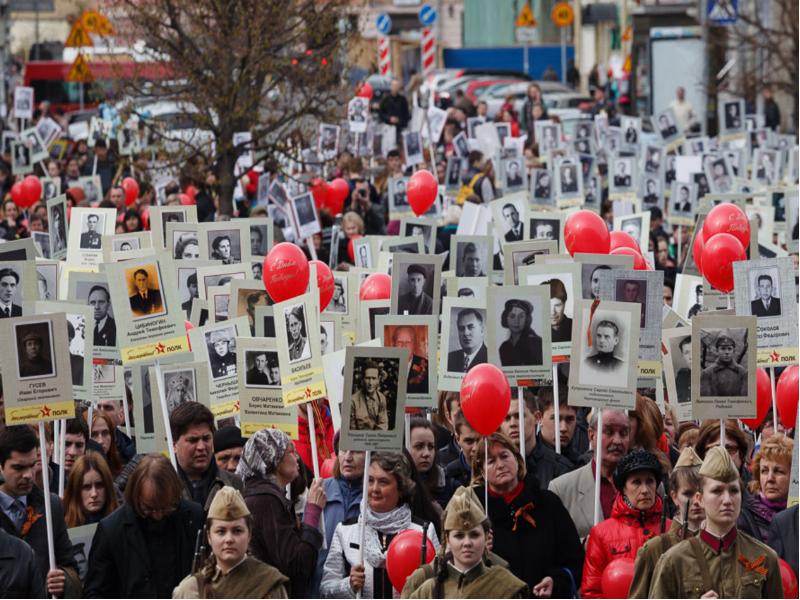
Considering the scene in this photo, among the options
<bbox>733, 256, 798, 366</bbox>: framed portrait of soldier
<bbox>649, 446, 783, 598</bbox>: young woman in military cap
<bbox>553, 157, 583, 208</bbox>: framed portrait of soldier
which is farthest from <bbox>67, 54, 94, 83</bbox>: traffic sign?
<bbox>649, 446, 783, 598</bbox>: young woman in military cap

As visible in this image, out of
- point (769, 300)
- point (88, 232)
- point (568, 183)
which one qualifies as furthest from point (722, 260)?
point (568, 183)

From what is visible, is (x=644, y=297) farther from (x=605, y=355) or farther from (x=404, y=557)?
(x=404, y=557)

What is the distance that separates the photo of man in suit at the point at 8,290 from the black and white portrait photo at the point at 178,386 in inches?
50.4

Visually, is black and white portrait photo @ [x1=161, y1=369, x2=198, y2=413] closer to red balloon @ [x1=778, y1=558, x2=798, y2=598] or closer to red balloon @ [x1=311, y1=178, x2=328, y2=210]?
red balloon @ [x1=778, y1=558, x2=798, y2=598]

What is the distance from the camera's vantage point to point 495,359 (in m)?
10.4

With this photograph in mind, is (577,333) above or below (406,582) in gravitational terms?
above

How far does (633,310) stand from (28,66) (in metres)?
37.9

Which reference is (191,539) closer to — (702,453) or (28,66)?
(702,453)

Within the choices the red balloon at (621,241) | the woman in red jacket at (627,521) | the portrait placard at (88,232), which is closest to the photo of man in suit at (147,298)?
the woman in red jacket at (627,521)

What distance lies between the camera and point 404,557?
8.43m

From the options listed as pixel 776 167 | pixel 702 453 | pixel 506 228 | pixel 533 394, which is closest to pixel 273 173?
pixel 776 167

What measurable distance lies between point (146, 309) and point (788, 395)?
3430 mm

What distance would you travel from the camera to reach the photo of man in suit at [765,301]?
11.2 metres

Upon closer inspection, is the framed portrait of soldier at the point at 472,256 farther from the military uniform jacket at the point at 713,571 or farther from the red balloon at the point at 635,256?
the military uniform jacket at the point at 713,571
